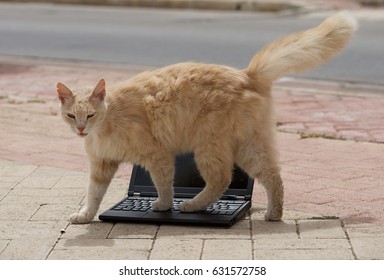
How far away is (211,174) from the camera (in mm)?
5480

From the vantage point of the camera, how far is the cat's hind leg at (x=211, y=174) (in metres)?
5.43

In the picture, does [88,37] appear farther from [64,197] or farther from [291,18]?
[64,197]

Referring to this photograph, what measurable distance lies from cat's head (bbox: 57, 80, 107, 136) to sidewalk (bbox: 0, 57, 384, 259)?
25.1 inches

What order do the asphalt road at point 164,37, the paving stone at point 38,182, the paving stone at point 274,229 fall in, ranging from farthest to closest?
1. the asphalt road at point 164,37
2. the paving stone at point 38,182
3. the paving stone at point 274,229

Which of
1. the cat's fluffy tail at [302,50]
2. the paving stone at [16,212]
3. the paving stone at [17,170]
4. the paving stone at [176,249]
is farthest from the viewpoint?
the paving stone at [17,170]

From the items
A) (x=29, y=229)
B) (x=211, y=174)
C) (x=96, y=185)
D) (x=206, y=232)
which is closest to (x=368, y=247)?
(x=206, y=232)

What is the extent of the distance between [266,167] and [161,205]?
2.33ft

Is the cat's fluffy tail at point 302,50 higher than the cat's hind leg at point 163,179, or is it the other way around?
the cat's fluffy tail at point 302,50

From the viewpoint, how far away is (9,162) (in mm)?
7188

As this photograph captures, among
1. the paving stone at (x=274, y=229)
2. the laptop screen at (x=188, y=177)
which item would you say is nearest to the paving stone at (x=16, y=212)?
the laptop screen at (x=188, y=177)

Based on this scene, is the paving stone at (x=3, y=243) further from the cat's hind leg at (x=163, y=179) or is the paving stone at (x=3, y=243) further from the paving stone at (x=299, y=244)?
the paving stone at (x=299, y=244)

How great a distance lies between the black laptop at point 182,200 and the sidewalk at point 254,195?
2.5 inches

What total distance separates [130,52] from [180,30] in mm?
2206

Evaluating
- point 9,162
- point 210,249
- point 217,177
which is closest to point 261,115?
point 217,177
